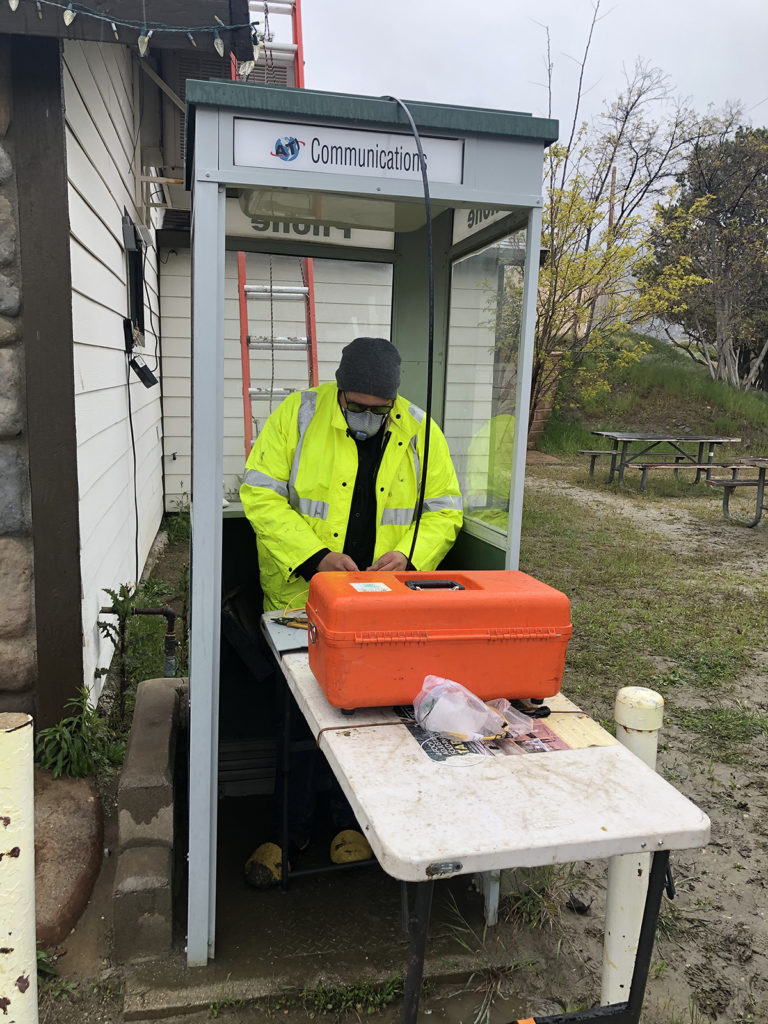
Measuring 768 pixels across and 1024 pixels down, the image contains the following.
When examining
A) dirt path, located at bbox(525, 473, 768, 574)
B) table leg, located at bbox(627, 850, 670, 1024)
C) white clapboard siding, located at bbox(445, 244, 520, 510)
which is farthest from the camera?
dirt path, located at bbox(525, 473, 768, 574)

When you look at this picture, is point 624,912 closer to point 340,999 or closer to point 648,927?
point 648,927

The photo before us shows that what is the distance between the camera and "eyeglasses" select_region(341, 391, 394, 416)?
116 inches

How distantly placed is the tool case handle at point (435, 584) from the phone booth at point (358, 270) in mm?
623

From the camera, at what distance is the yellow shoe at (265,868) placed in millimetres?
2977

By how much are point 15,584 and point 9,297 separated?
109 cm

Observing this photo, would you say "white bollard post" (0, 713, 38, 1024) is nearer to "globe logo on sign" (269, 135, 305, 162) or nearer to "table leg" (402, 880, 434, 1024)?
"table leg" (402, 880, 434, 1024)

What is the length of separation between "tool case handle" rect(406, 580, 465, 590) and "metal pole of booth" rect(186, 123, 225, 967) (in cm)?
66

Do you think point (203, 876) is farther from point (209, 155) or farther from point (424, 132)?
point (424, 132)

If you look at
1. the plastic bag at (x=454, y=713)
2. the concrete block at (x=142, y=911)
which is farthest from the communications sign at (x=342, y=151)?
the concrete block at (x=142, y=911)

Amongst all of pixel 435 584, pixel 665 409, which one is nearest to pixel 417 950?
pixel 435 584

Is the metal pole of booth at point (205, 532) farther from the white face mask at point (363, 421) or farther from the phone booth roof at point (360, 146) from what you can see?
the white face mask at point (363, 421)

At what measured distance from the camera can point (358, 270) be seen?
12.3ft

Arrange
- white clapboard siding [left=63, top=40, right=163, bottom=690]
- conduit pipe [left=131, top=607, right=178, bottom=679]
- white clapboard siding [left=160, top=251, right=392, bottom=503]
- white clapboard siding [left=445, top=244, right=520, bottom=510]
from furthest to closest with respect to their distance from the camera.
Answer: conduit pipe [left=131, top=607, right=178, bottom=679] < white clapboard siding [left=160, top=251, right=392, bottom=503] < white clapboard siding [left=63, top=40, right=163, bottom=690] < white clapboard siding [left=445, top=244, right=520, bottom=510]

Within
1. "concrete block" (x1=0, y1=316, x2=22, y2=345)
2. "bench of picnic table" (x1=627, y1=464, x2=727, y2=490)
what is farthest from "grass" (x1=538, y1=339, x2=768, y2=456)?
"concrete block" (x1=0, y1=316, x2=22, y2=345)
